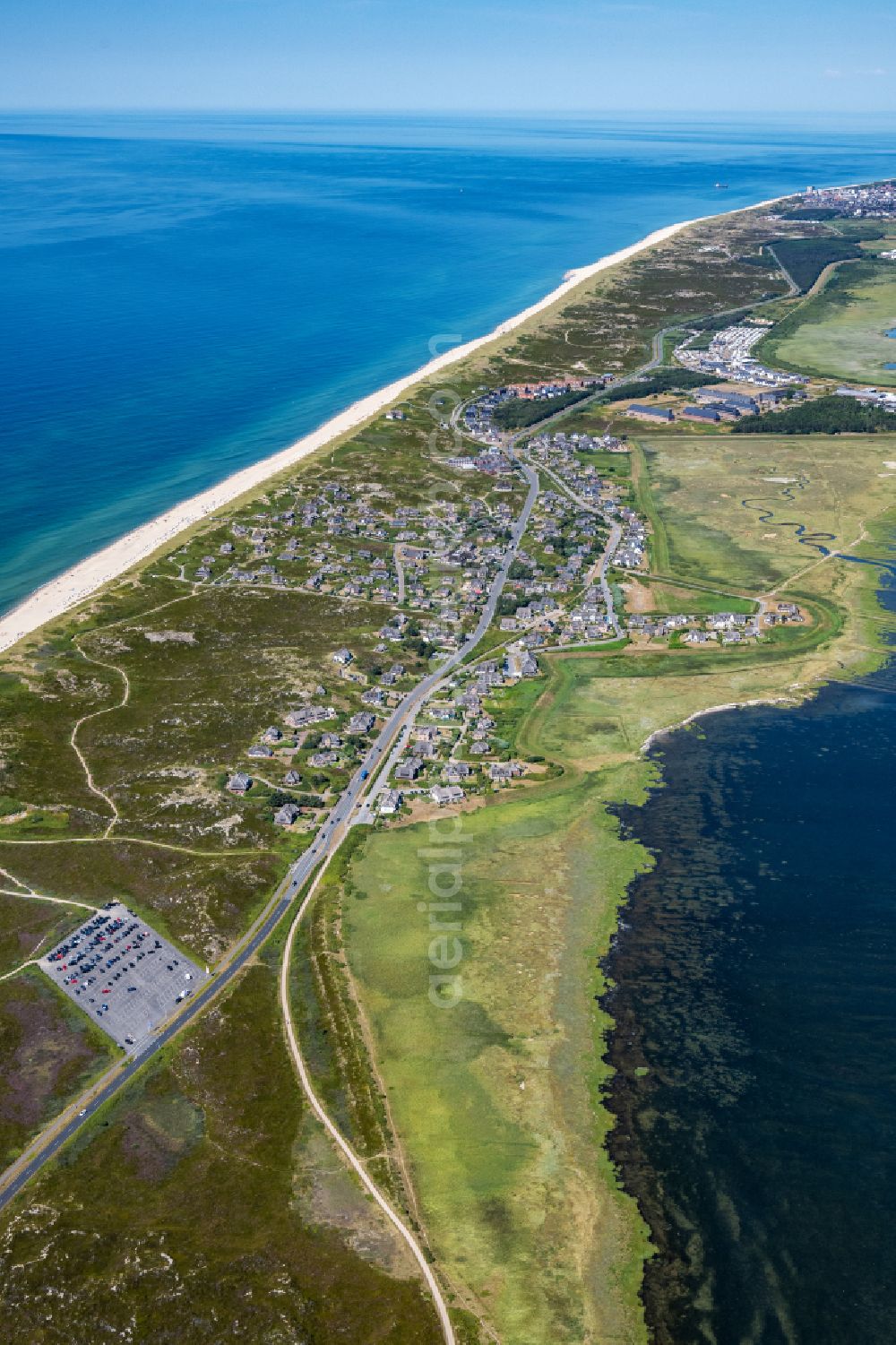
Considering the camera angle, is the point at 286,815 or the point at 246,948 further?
the point at 286,815

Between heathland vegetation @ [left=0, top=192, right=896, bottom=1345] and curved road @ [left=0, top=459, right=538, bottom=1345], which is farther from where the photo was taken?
curved road @ [left=0, top=459, right=538, bottom=1345]

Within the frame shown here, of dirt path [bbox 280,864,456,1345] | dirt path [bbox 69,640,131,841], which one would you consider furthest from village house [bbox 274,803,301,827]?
dirt path [bbox 69,640,131,841]

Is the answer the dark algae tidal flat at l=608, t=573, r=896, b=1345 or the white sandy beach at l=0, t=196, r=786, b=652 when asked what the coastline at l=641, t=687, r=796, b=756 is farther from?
the white sandy beach at l=0, t=196, r=786, b=652

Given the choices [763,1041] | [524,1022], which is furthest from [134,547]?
[763,1041]

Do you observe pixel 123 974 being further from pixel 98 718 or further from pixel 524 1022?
pixel 98 718

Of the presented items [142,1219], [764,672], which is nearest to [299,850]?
[142,1219]

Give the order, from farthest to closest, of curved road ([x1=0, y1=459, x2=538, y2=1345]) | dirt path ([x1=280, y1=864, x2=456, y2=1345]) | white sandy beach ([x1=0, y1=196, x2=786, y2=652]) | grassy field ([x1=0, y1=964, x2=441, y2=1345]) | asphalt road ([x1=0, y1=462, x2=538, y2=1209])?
white sandy beach ([x1=0, y1=196, x2=786, y2=652])
asphalt road ([x1=0, y1=462, x2=538, y2=1209])
curved road ([x1=0, y1=459, x2=538, y2=1345])
dirt path ([x1=280, y1=864, x2=456, y2=1345])
grassy field ([x1=0, y1=964, x2=441, y2=1345])
